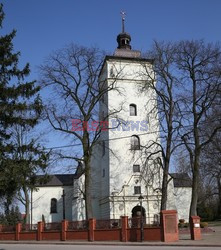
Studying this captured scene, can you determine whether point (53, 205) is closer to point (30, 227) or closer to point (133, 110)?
point (133, 110)

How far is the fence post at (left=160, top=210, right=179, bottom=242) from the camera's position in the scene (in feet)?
72.9

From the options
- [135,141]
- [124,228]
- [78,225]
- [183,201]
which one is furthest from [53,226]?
[183,201]

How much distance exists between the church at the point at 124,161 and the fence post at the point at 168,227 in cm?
1223

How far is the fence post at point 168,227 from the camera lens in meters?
22.2

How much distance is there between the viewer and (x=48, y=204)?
49531mm

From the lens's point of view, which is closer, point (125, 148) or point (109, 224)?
point (109, 224)

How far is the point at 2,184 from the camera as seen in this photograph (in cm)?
1421

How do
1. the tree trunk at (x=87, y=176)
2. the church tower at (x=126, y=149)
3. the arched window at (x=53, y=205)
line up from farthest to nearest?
1. the arched window at (x=53, y=205)
2. the church tower at (x=126, y=149)
3. the tree trunk at (x=87, y=176)

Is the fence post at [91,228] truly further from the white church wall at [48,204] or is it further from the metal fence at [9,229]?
the white church wall at [48,204]

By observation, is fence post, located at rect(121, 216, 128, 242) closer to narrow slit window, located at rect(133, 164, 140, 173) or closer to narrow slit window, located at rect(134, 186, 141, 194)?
narrow slit window, located at rect(134, 186, 141, 194)

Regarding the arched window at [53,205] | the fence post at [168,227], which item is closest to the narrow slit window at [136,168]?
the arched window at [53,205]

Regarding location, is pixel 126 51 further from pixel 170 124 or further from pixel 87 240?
pixel 87 240

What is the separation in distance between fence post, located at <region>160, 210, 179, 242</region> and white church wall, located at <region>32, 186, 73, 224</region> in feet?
92.6

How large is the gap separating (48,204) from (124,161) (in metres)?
15.0
